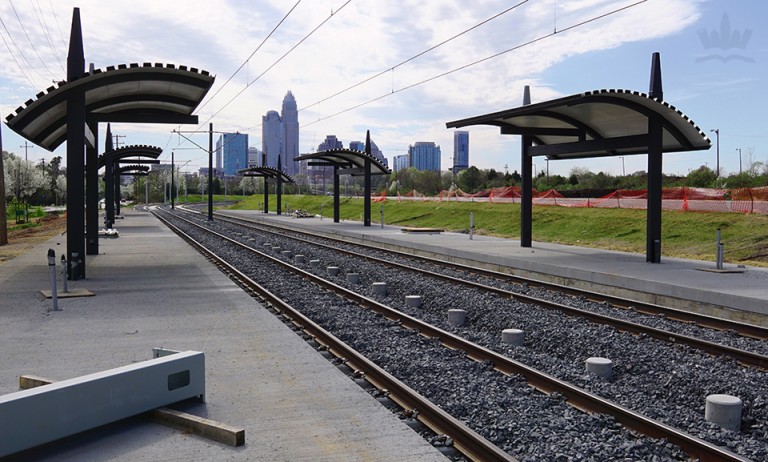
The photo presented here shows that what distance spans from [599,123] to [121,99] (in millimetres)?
13584

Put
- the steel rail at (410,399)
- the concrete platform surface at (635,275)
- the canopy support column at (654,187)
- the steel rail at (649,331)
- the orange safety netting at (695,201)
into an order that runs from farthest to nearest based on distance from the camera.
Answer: the orange safety netting at (695,201), the canopy support column at (654,187), the concrete platform surface at (635,275), the steel rail at (649,331), the steel rail at (410,399)

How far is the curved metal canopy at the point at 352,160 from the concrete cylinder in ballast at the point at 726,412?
28816 millimetres

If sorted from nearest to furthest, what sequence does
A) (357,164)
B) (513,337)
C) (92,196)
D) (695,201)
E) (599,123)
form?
(513,337)
(599,123)
(92,196)
(695,201)
(357,164)

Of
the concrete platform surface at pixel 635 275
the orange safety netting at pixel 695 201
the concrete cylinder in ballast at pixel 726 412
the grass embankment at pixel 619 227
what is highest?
the orange safety netting at pixel 695 201

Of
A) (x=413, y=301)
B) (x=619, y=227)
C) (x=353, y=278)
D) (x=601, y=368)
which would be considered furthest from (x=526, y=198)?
(x=601, y=368)

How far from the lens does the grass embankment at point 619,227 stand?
2502cm

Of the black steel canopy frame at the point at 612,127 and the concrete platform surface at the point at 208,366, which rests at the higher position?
the black steel canopy frame at the point at 612,127

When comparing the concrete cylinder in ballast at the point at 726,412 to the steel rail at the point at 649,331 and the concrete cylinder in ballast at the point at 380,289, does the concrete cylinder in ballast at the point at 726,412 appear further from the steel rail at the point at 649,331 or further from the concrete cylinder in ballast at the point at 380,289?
the concrete cylinder in ballast at the point at 380,289

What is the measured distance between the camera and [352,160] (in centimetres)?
3762

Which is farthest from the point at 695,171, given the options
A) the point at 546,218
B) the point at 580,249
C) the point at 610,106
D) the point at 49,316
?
the point at 49,316

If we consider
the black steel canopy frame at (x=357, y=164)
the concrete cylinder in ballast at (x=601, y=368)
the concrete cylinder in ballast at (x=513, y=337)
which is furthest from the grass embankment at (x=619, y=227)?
the concrete cylinder in ballast at (x=601, y=368)

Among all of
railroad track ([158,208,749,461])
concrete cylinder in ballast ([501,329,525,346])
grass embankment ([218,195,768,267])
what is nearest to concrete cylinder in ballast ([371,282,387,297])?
railroad track ([158,208,749,461])

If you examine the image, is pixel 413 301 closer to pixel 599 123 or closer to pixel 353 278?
pixel 353 278

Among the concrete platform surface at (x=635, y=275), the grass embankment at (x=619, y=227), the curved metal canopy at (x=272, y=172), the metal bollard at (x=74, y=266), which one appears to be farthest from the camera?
the curved metal canopy at (x=272, y=172)
